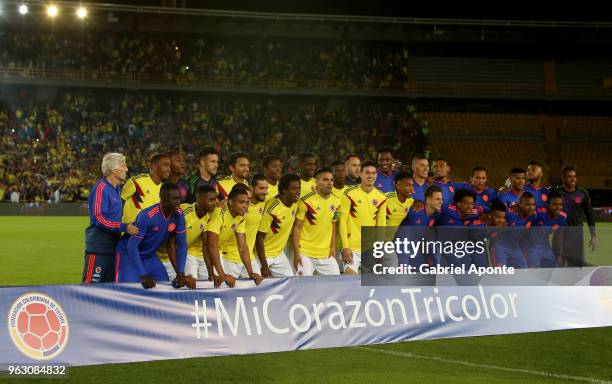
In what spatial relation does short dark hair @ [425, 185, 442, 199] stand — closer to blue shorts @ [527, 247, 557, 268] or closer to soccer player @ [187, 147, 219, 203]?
blue shorts @ [527, 247, 557, 268]

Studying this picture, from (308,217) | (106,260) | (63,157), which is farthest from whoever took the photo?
(63,157)

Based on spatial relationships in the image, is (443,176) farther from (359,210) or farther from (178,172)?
(178,172)

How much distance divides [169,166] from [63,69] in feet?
116

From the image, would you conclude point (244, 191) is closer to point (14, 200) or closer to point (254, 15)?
point (14, 200)

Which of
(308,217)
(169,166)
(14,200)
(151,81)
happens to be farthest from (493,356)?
(151,81)

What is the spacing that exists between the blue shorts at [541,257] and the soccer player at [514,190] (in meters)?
1.50

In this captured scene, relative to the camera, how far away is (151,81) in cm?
4375

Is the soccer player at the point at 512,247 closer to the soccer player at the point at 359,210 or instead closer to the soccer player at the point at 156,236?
the soccer player at the point at 359,210

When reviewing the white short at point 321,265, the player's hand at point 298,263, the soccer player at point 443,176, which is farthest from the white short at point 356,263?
the soccer player at point 443,176

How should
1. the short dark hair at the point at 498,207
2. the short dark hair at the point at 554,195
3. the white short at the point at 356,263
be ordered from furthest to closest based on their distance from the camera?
the short dark hair at the point at 554,195 < the short dark hair at the point at 498,207 < the white short at the point at 356,263

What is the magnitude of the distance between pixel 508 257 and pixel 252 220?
3.16 metres

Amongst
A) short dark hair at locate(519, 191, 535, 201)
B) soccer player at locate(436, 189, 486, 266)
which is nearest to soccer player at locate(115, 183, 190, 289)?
→ soccer player at locate(436, 189, 486, 266)

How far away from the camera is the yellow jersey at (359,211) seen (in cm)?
1101

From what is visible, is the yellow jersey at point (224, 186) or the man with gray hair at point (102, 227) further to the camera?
the yellow jersey at point (224, 186)
